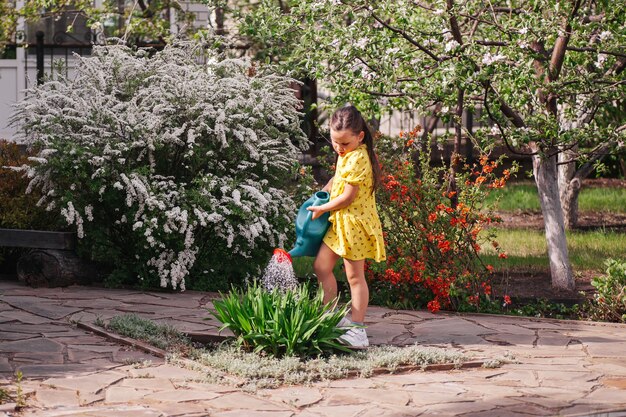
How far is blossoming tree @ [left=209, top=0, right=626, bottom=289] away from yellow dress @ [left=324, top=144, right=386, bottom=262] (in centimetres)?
183

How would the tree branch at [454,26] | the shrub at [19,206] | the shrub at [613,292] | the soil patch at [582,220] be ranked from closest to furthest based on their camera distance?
the shrub at [613,292] → the tree branch at [454,26] → the shrub at [19,206] → the soil patch at [582,220]

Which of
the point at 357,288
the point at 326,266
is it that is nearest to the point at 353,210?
the point at 326,266

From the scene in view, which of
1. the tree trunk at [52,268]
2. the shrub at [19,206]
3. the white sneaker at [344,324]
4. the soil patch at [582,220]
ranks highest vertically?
Answer: the shrub at [19,206]

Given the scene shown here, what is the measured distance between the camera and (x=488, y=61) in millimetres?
8258

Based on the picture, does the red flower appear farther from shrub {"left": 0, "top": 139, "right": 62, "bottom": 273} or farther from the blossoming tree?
shrub {"left": 0, "top": 139, "right": 62, "bottom": 273}

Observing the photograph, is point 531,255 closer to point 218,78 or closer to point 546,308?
point 546,308

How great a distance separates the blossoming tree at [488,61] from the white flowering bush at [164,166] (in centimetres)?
76

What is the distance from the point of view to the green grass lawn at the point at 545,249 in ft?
34.6

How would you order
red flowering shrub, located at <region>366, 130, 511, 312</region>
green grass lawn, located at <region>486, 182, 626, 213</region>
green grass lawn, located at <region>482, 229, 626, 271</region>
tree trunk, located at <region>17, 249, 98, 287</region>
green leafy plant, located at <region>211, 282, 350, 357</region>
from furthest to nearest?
1. green grass lawn, located at <region>486, 182, 626, 213</region>
2. green grass lawn, located at <region>482, 229, 626, 271</region>
3. tree trunk, located at <region>17, 249, 98, 287</region>
4. red flowering shrub, located at <region>366, 130, 511, 312</region>
5. green leafy plant, located at <region>211, 282, 350, 357</region>

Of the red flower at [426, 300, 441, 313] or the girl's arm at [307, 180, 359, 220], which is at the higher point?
the girl's arm at [307, 180, 359, 220]

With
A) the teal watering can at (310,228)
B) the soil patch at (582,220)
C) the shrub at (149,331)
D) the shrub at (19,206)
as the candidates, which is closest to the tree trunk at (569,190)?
the soil patch at (582,220)

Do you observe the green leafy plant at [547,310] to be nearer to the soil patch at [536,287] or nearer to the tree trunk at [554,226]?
the soil patch at [536,287]

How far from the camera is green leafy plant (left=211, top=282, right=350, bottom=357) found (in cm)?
648

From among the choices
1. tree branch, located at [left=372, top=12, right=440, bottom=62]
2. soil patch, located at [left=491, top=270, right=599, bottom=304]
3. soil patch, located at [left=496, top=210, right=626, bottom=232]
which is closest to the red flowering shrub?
soil patch, located at [left=491, top=270, right=599, bottom=304]
